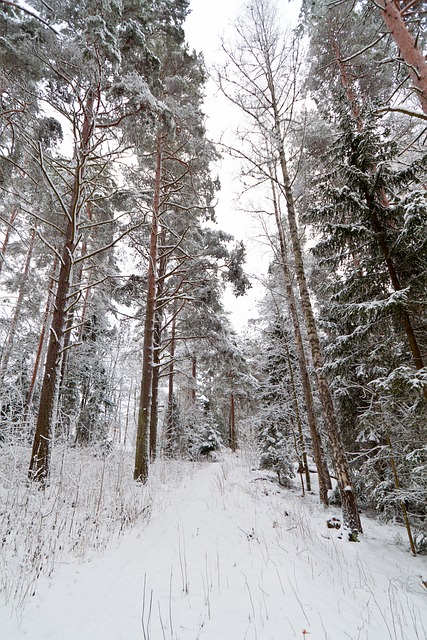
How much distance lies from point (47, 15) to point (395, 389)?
10438 millimetres

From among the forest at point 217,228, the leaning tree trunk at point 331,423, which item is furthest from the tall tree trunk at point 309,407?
the leaning tree trunk at point 331,423

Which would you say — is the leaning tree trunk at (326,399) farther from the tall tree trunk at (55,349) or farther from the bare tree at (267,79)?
the tall tree trunk at (55,349)

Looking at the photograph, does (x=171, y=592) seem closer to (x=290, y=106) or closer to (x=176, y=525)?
(x=176, y=525)

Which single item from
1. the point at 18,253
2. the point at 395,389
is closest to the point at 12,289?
the point at 18,253

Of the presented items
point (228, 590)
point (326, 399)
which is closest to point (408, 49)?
point (326, 399)

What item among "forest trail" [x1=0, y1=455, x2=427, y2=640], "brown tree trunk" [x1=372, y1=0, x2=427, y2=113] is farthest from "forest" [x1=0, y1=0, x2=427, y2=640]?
"forest trail" [x1=0, y1=455, x2=427, y2=640]

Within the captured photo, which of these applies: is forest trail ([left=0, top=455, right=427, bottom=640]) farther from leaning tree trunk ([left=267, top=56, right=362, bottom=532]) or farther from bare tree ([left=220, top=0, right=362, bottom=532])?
bare tree ([left=220, top=0, right=362, bottom=532])

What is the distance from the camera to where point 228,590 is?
9.20 feet

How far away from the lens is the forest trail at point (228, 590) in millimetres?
2227

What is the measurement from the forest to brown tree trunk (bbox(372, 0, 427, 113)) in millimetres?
31

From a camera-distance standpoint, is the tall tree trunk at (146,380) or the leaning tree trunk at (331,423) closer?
the leaning tree trunk at (331,423)

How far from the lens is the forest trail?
2227 millimetres

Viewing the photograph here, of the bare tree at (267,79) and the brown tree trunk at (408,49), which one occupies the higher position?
the bare tree at (267,79)

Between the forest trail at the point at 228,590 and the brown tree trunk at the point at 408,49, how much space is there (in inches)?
243
